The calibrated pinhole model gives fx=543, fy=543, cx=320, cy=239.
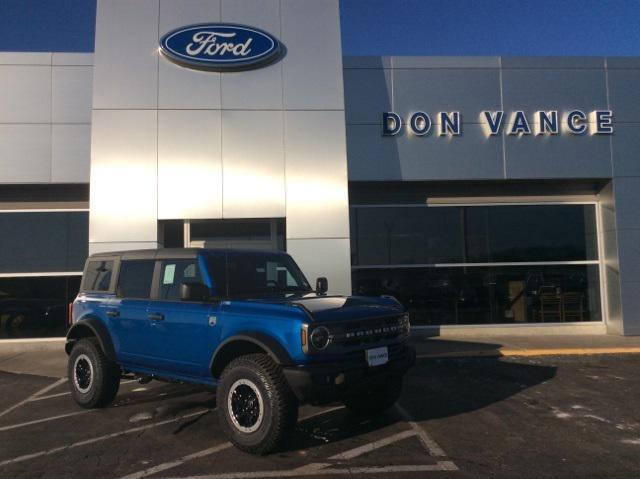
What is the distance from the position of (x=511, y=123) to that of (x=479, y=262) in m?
3.50

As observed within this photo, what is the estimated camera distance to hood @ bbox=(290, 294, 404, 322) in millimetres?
5164

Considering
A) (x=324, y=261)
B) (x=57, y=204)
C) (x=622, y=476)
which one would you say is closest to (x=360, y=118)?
(x=324, y=261)

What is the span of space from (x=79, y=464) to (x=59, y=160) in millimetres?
8994

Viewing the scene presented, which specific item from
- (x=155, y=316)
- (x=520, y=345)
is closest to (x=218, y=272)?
(x=155, y=316)

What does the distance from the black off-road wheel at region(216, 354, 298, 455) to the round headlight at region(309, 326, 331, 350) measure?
0.45 m

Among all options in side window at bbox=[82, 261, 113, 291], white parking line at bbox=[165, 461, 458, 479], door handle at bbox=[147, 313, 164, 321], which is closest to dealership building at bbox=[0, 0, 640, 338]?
side window at bbox=[82, 261, 113, 291]

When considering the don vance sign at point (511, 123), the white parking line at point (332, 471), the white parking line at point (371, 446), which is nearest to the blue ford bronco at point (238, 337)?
the white parking line at point (332, 471)

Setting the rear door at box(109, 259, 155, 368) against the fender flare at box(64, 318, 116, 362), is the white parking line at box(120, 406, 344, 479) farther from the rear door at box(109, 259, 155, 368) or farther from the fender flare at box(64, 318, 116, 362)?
the fender flare at box(64, 318, 116, 362)

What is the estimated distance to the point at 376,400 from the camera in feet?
20.7

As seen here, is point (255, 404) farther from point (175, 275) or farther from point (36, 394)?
point (36, 394)

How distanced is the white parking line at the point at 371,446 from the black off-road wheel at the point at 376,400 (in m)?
0.51

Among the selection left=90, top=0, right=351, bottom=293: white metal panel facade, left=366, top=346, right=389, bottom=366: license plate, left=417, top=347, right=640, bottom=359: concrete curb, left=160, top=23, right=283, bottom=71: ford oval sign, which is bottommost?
left=417, top=347, right=640, bottom=359: concrete curb

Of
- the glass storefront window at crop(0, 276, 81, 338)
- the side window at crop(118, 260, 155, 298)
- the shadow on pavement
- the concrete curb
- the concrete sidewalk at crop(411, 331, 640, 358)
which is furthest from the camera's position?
the glass storefront window at crop(0, 276, 81, 338)

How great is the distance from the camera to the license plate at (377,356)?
17.5 ft
